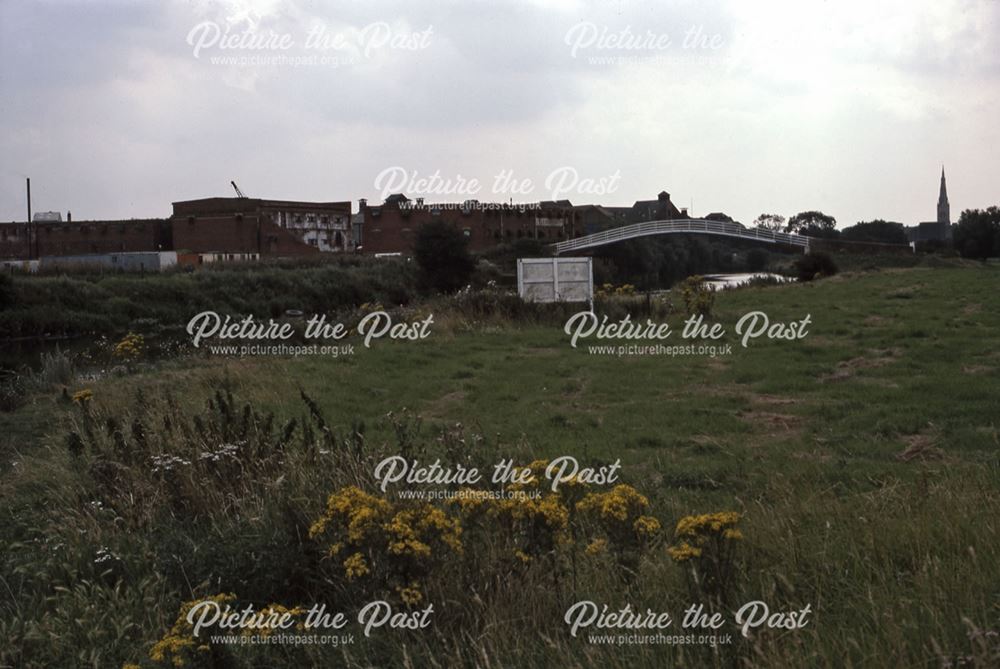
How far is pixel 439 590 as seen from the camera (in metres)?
4.38

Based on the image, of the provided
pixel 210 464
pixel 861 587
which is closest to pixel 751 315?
pixel 210 464

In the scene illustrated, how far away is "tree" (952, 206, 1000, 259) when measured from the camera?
2104 inches

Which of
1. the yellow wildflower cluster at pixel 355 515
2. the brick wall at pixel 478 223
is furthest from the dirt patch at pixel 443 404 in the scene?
the brick wall at pixel 478 223

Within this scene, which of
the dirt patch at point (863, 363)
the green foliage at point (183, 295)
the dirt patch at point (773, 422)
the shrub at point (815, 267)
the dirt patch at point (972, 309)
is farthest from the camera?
the green foliage at point (183, 295)

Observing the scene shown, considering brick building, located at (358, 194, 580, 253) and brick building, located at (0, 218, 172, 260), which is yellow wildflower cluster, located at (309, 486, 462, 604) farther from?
brick building, located at (0, 218, 172, 260)

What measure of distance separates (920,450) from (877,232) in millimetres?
75772

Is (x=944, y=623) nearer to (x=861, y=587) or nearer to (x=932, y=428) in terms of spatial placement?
(x=861, y=587)

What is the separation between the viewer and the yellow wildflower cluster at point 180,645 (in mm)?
3777

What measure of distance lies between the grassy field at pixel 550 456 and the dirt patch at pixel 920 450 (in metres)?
0.03

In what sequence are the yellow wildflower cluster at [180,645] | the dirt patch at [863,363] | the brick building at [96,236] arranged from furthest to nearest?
the brick building at [96,236] → the dirt patch at [863,363] → the yellow wildflower cluster at [180,645]

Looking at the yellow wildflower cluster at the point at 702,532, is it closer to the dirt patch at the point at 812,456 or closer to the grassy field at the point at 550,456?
the grassy field at the point at 550,456

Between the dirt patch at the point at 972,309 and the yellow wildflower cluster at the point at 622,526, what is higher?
the dirt patch at the point at 972,309

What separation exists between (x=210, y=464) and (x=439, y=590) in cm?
289

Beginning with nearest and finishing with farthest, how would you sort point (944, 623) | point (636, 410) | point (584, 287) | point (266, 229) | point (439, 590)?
1. point (944, 623)
2. point (439, 590)
3. point (636, 410)
4. point (584, 287)
5. point (266, 229)
